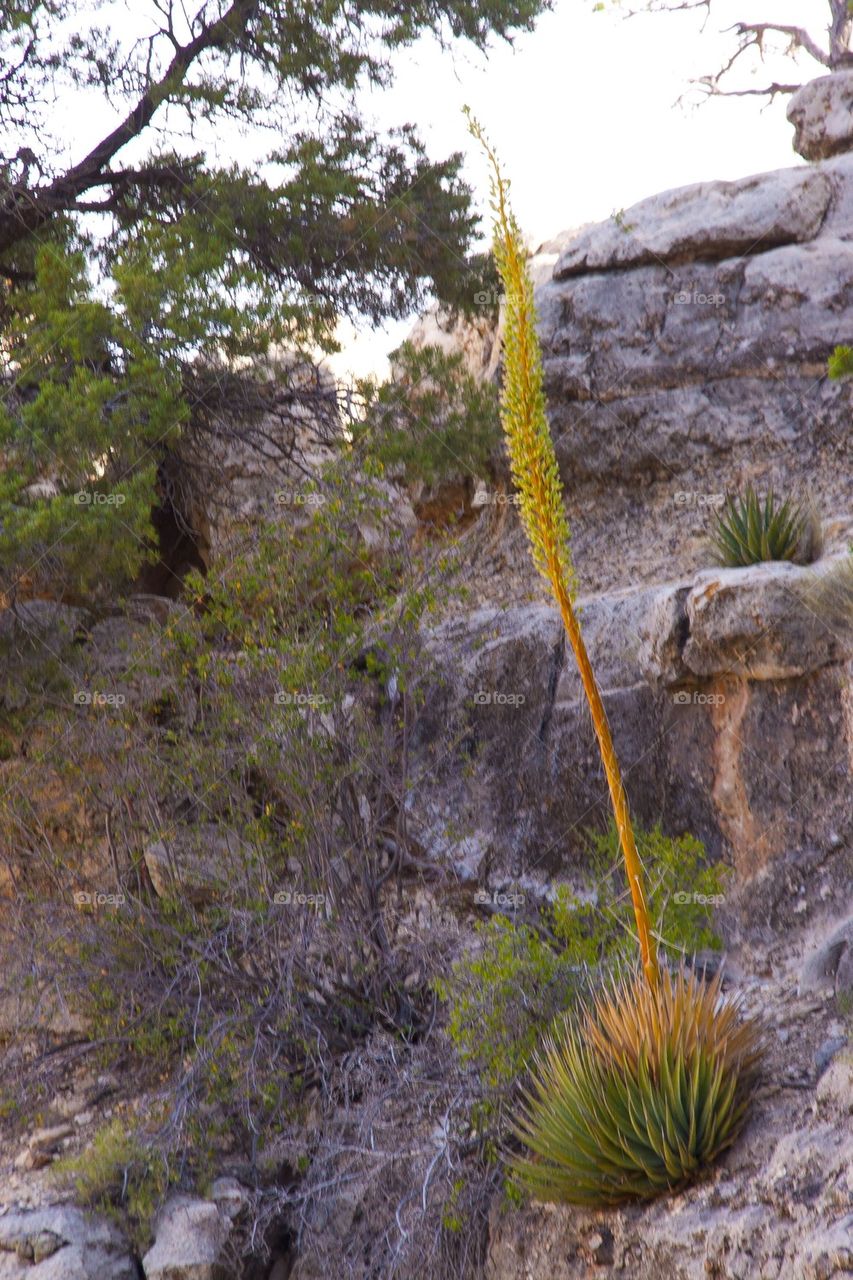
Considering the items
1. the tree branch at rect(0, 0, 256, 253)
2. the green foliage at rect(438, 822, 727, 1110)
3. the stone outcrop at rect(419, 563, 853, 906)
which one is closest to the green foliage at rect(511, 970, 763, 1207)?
the green foliage at rect(438, 822, 727, 1110)

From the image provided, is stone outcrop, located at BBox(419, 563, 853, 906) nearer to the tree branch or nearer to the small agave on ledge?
the small agave on ledge

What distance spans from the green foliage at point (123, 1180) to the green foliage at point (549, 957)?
1911 mm

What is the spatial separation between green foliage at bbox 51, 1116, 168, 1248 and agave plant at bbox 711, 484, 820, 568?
17.6ft

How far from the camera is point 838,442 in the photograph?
9797 millimetres

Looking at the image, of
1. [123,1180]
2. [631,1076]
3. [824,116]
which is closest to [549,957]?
[631,1076]

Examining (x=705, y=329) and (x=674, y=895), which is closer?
(x=674, y=895)

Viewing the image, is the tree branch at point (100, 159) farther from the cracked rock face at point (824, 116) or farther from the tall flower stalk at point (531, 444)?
the tall flower stalk at point (531, 444)

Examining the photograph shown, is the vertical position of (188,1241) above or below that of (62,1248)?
below

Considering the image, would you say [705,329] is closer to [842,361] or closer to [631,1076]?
[842,361]

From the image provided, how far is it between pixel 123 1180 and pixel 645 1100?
332 centimetres

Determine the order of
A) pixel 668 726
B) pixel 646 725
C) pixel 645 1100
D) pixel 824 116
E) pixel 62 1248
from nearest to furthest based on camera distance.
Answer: pixel 645 1100 < pixel 62 1248 < pixel 668 726 < pixel 646 725 < pixel 824 116

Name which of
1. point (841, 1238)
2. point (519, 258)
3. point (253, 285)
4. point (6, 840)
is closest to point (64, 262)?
point (253, 285)

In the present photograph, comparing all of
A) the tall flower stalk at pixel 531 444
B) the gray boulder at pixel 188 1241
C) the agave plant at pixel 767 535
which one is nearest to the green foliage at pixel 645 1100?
the tall flower stalk at pixel 531 444

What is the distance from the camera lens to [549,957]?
652 centimetres
